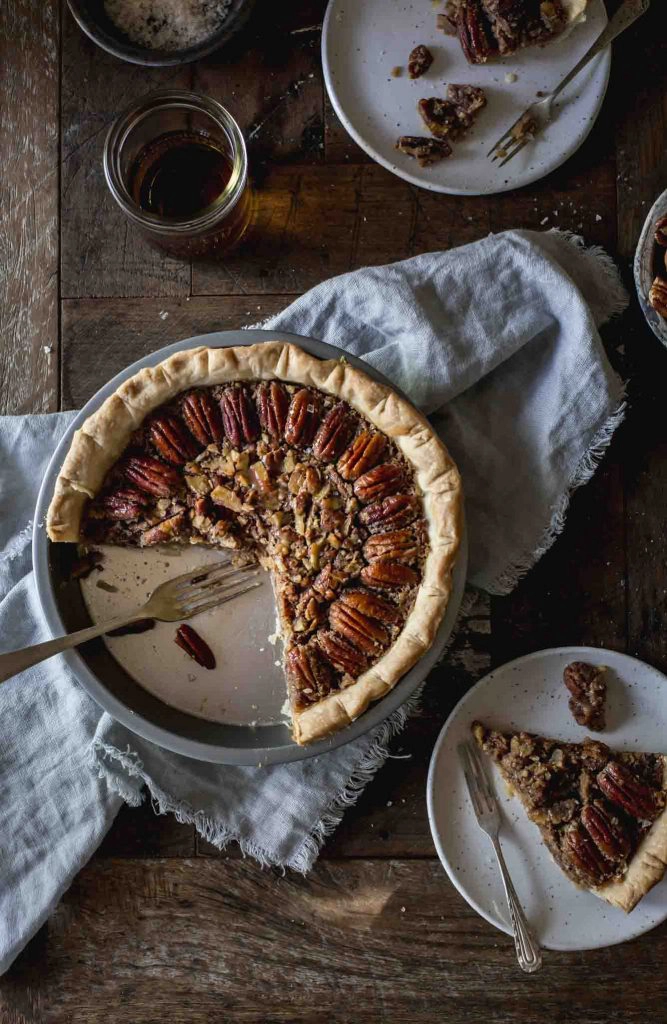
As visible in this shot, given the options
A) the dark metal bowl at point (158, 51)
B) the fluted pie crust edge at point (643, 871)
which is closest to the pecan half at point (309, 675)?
the fluted pie crust edge at point (643, 871)

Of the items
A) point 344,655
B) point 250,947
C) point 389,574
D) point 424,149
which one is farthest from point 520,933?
point 424,149

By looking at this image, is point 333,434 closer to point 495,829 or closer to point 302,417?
point 302,417

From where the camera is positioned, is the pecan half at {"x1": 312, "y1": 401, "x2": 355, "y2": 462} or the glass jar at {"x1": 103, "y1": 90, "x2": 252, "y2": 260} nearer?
the pecan half at {"x1": 312, "y1": 401, "x2": 355, "y2": 462}

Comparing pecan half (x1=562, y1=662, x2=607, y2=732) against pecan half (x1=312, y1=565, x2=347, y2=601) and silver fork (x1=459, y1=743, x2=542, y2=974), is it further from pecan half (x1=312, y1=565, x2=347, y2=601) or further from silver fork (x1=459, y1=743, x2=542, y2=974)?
pecan half (x1=312, y1=565, x2=347, y2=601)

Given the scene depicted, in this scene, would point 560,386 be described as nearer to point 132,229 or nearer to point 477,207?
point 477,207

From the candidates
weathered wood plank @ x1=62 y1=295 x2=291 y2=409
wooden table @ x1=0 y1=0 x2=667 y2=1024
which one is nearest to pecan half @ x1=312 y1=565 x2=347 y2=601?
wooden table @ x1=0 y1=0 x2=667 y2=1024

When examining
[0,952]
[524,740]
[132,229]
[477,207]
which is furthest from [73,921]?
Answer: [477,207]
